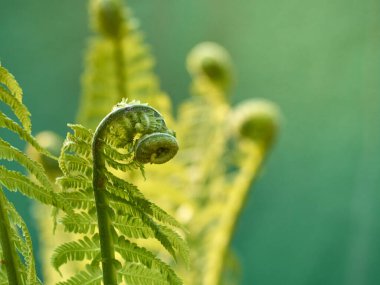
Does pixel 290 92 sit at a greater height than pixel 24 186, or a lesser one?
greater

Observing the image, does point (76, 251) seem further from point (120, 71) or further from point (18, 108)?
point (120, 71)

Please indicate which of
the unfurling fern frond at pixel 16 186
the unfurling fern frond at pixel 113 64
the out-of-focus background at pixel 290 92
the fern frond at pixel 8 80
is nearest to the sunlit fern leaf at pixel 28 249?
the unfurling fern frond at pixel 16 186

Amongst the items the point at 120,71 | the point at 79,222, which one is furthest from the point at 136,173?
the point at 79,222

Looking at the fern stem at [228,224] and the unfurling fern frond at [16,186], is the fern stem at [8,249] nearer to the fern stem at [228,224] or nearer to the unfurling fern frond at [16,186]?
the unfurling fern frond at [16,186]

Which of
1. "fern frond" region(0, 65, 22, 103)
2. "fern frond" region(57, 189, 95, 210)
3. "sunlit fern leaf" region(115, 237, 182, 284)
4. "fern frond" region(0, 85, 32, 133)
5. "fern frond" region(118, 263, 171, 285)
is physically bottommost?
"fern frond" region(118, 263, 171, 285)

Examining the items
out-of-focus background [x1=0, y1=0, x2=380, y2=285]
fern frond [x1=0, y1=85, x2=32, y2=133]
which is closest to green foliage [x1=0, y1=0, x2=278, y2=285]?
fern frond [x1=0, y1=85, x2=32, y2=133]

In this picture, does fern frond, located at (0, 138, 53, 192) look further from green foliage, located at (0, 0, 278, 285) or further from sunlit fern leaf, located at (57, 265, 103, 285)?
sunlit fern leaf, located at (57, 265, 103, 285)
